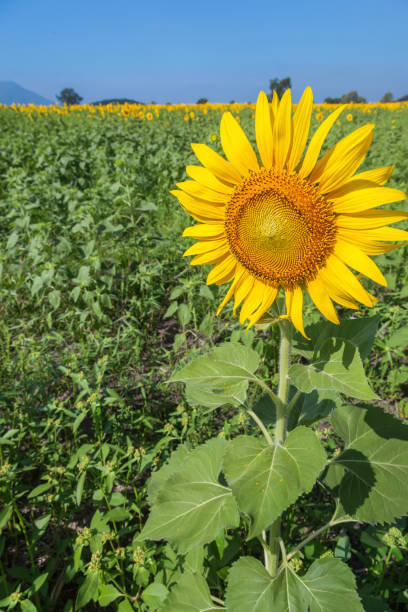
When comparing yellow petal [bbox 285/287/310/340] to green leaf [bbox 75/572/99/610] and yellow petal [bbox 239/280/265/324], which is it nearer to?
yellow petal [bbox 239/280/265/324]

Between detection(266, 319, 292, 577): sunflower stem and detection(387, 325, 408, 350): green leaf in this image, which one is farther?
detection(387, 325, 408, 350): green leaf

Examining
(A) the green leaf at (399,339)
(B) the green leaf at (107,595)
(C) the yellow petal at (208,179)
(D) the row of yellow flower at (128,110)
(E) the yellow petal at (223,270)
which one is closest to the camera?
(C) the yellow petal at (208,179)

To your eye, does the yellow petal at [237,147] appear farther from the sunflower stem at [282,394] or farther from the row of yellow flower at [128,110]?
the row of yellow flower at [128,110]

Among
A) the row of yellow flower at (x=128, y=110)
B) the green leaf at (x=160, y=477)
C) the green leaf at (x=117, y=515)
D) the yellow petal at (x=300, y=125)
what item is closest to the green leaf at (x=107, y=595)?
the green leaf at (x=117, y=515)

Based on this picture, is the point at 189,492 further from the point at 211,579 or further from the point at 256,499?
the point at 211,579

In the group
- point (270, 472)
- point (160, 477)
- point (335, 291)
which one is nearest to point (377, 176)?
point (335, 291)

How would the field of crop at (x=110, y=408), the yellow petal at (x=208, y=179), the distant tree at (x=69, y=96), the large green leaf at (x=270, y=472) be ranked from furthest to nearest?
1. the distant tree at (x=69, y=96)
2. the field of crop at (x=110, y=408)
3. the yellow petal at (x=208, y=179)
4. the large green leaf at (x=270, y=472)

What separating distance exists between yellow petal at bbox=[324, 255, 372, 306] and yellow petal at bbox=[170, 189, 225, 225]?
345 millimetres

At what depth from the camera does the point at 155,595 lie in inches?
54.2

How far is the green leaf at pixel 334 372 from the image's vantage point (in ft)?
3.09

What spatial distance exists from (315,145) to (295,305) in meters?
0.39

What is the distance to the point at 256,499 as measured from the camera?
90cm

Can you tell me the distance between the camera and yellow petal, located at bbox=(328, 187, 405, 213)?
0.91 metres

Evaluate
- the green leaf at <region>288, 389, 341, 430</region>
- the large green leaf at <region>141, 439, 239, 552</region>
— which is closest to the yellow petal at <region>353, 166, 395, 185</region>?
the green leaf at <region>288, 389, 341, 430</region>
